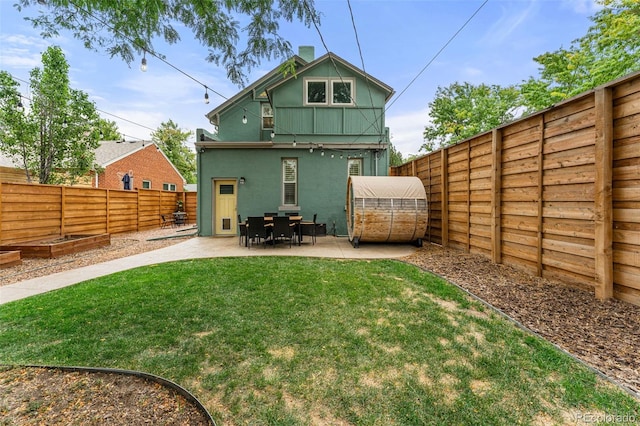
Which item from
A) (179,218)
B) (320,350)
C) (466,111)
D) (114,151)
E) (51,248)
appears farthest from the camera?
(466,111)

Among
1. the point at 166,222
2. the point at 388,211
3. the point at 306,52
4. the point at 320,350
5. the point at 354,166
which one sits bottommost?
the point at 320,350

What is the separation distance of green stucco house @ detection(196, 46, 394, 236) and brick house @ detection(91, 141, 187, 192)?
10.1 metres

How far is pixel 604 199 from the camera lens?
3.31 metres

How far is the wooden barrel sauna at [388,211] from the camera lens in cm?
738

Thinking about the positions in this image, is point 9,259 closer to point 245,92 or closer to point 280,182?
point 280,182

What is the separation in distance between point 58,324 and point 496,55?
41.3ft

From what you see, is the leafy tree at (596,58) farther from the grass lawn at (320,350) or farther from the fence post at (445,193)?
the grass lawn at (320,350)

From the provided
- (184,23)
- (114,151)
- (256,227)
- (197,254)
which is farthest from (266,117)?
(114,151)

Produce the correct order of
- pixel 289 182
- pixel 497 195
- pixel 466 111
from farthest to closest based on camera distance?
pixel 466 111 → pixel 289 182 → pixel 497 195

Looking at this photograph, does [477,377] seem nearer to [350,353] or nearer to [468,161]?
[350,353]

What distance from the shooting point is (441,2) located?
5.76 m

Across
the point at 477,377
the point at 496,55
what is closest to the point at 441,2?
the point at 496,55

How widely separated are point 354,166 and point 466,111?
52.1ft

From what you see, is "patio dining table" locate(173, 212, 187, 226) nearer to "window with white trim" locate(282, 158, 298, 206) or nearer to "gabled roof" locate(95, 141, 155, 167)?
"gabled roof" locate(95, 141, 155, 167)
